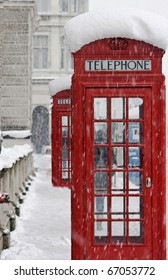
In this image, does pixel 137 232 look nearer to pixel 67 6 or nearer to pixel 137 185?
pixel 137 185

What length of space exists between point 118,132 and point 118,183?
580mm

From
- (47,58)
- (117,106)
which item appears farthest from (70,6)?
(117,106)

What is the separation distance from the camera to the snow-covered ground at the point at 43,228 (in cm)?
852

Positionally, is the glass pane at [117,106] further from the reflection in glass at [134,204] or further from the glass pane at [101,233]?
the glass pane at [101,233]

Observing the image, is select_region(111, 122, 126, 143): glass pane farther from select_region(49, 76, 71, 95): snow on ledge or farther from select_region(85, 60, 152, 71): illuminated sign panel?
select_region(49, 76, 71, 95): snow on ledge

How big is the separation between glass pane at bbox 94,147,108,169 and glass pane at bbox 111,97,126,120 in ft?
1.22

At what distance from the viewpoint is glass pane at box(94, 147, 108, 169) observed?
7039 mm

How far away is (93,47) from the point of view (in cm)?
675

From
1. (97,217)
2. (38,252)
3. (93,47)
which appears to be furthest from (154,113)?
(38,252)

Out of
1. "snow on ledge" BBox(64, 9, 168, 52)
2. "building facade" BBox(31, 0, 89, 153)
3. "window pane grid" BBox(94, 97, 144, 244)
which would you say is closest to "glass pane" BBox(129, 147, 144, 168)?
"window pane grid" BBox(94, 97, 144, 244)

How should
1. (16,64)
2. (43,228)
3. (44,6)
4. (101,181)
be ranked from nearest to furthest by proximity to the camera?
(101,181), (43,228), (16,64), (44,6)

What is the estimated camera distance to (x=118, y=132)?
7.37m
